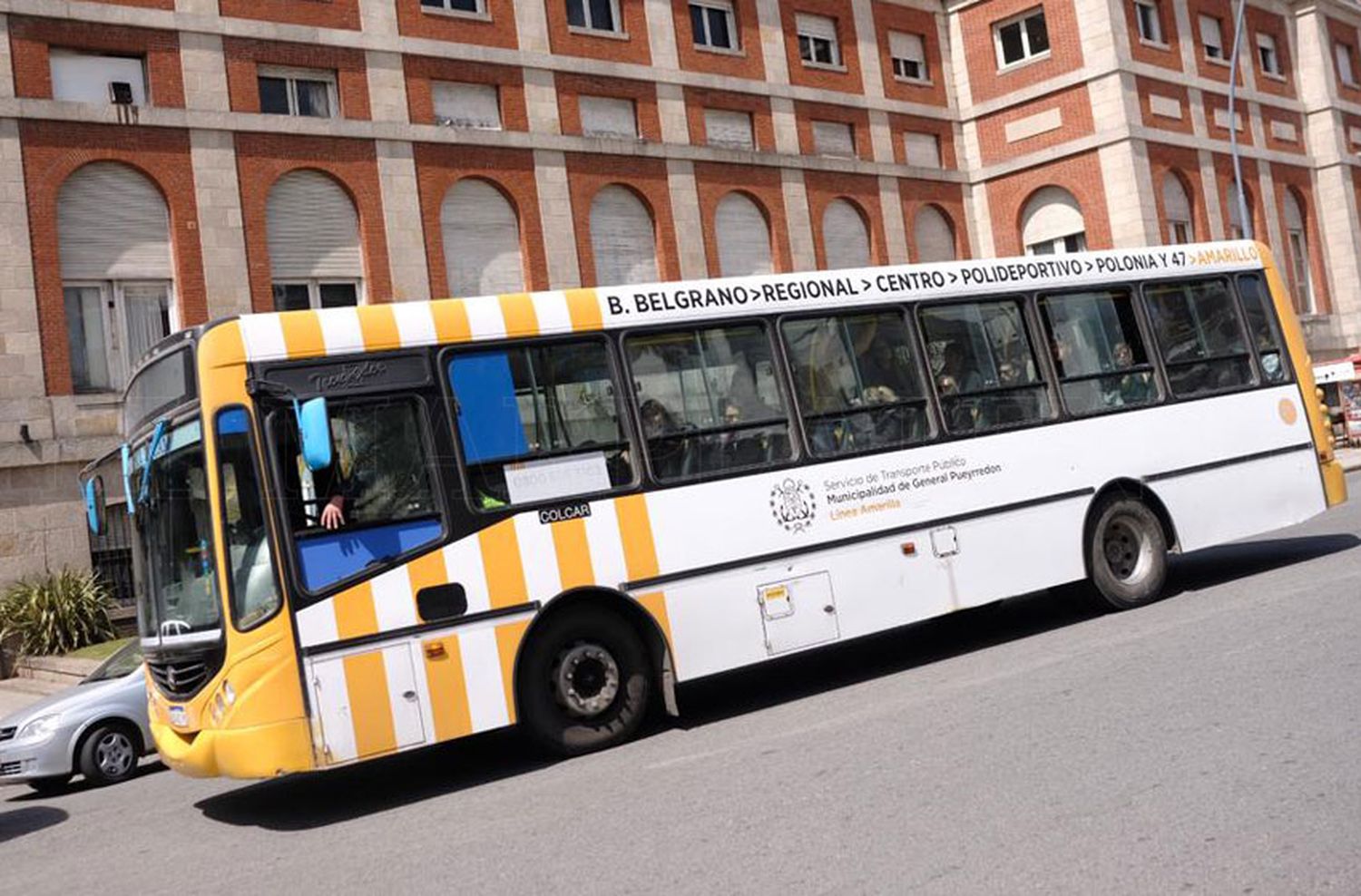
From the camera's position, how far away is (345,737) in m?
7.47

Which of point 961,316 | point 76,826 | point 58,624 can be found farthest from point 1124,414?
point 58,624

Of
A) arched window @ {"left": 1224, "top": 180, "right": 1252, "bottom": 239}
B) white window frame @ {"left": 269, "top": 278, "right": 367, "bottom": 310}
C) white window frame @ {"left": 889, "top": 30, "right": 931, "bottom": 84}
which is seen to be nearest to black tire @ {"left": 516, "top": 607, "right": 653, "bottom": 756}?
white window frame @ {"left": 269, "top": 278, "right": 367, "bottom": 310}

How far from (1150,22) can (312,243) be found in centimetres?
2372

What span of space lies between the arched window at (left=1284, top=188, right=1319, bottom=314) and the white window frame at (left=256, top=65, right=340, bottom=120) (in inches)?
1132

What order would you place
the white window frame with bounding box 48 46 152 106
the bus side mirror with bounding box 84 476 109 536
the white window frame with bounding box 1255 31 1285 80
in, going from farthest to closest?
the white window frame with bounding box 1255 31 1285 80, the white window frame with bounding box 48 46 152 106, the bus side mirror with bounding box 84 476 109 536

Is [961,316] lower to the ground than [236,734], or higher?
higher

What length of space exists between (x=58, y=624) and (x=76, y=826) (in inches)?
445

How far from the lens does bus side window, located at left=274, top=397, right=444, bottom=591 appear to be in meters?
7.57

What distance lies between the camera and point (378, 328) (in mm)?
8047

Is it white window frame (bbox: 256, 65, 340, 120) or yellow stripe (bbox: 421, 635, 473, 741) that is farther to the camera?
white window frame (bbox: 256, 65, 340, 120)

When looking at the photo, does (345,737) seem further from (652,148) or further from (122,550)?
(652,148)

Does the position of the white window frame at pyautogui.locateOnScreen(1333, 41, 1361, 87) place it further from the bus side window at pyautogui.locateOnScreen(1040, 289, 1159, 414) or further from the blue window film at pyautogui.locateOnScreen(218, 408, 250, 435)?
the blue window film at pyautogui.locateOnScreen(218, 408, 250, 435)

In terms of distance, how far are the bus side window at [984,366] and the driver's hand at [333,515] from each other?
4.83m

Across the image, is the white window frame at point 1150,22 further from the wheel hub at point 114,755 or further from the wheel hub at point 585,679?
the wheel hub at point 114,755
